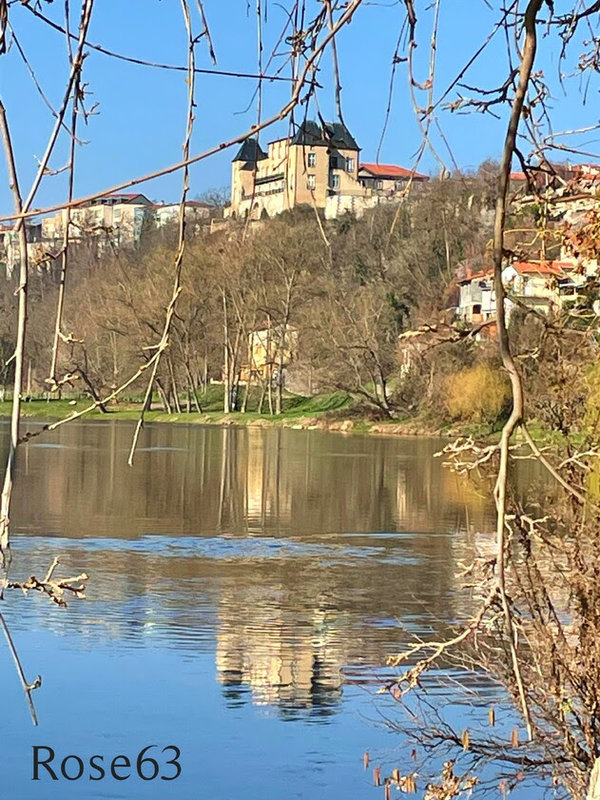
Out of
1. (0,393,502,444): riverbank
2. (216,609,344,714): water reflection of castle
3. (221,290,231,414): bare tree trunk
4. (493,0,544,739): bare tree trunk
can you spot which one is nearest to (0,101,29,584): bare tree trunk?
(493,0,544,739): bare tree trunk

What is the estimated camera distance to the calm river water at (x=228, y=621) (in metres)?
9.12

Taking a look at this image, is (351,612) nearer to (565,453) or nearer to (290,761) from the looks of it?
(290,761)

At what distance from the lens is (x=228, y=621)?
1382 centimetres

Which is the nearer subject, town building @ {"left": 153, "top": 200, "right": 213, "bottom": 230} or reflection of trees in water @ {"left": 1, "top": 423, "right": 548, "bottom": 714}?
town building @ {"left": 153, "top": 200, "right": 213, "bottom": 230}

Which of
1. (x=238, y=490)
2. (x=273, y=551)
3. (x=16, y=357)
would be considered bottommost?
(x=273, y=551)

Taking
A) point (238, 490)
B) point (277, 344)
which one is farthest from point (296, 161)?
point (277, 344)

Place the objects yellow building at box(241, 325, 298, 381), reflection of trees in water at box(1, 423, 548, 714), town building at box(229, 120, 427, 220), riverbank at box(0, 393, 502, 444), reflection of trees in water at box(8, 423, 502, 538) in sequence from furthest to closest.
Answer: yellow building at box(241, 325, 298, 381), riverbank at box(0, 393, 502, 444), reflection of trees in water at box(8, 423, 502, 538), reflection of trees in water at box(1, 423, 548, 714), town building at box(229, 120, 427, 220)

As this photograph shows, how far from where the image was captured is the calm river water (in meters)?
9.12

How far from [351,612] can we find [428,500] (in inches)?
539

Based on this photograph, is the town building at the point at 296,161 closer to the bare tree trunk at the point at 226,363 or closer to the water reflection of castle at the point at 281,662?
the water reflection of castle at the point at 281,662

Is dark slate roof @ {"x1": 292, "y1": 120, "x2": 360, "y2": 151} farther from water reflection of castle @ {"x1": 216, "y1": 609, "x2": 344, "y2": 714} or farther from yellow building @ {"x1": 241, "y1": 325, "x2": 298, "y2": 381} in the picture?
yellow building @ {"x1": 241, "y1": 325, "x2": 298, "y2": 381}

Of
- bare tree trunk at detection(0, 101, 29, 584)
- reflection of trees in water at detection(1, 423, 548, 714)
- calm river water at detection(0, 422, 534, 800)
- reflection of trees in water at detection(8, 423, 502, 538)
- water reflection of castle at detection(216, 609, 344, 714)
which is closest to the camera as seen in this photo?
bare tree trunk at detection(0, 101, 29, 584)

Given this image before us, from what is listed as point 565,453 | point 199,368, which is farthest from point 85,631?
point 199,368

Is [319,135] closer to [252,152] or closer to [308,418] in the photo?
[252,152]
